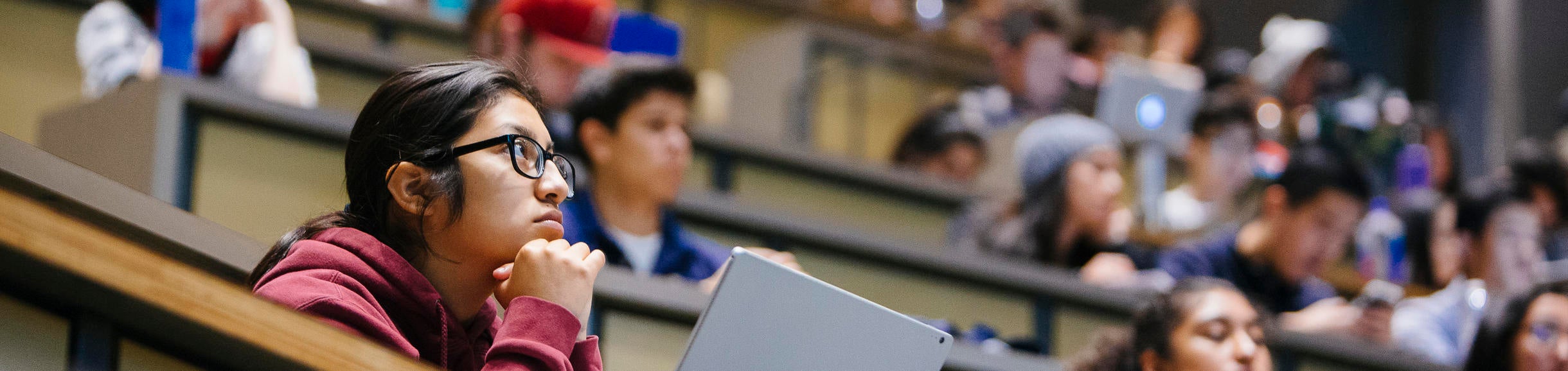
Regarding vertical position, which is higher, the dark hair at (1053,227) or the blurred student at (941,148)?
the blurred student at (941,148)

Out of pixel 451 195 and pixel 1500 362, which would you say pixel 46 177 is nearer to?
pixel 451 195

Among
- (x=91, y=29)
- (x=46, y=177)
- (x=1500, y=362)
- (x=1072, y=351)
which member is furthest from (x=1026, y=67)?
(x=46, y=177)

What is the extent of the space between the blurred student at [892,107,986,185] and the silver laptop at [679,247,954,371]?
2.73 metres

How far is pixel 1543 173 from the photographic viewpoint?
4.48m

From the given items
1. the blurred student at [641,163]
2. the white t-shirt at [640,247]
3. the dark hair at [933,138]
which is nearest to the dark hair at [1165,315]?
the blurred student at [641,163]

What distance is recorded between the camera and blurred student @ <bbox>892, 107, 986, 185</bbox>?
408 centimetres

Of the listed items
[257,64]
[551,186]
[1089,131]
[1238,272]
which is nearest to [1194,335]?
[1238,272]

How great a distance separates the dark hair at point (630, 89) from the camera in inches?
101

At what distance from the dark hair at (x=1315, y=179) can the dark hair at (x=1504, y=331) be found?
615mm

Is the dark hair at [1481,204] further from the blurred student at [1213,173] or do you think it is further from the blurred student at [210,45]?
the blurred student at [210,45]

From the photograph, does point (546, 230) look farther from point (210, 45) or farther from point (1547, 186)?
point (1547, 186)

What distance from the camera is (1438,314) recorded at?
359 cm

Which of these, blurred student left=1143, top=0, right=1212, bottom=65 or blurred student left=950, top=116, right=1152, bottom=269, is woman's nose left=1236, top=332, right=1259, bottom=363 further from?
blurred student left=1143, top=0, right=1212, bottom=65

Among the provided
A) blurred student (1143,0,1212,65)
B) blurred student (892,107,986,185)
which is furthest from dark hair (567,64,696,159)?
→ blurred student (1143,0,1212,65)
